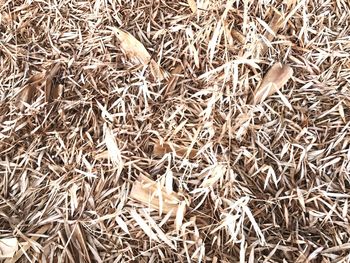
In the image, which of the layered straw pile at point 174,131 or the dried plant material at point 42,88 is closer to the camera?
the layered straw pile at point 174,131

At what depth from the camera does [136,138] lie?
4.05 feet

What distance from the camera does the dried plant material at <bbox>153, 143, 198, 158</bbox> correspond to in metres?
1.21

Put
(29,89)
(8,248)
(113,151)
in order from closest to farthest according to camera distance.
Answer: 1. (8,248)
2. (113,151)
3. (29,89)

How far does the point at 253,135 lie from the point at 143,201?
0.96ft

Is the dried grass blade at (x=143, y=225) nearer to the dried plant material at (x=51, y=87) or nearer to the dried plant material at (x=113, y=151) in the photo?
the dried plant material at (x=113, y=151)

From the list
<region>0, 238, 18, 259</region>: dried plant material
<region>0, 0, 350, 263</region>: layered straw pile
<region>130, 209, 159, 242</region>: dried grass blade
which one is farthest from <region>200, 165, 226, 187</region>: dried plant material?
<region>0, 238, 18, 259</region>: dried plant material

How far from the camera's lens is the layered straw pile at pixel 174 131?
1124mm

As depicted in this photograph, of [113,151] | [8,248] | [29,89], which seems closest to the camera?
[8,248]

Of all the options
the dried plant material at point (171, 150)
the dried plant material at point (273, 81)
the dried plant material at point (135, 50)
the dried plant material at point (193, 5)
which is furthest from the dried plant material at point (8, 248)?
the dried plant material at point (193, 5)

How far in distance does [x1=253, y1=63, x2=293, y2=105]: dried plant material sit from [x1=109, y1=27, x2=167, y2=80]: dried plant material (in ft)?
0.80

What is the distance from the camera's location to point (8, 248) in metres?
1.10

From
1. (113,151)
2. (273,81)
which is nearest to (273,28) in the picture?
(273,81)

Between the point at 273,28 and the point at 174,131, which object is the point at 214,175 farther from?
the point at 273,28

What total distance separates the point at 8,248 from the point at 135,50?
0.57 metres
